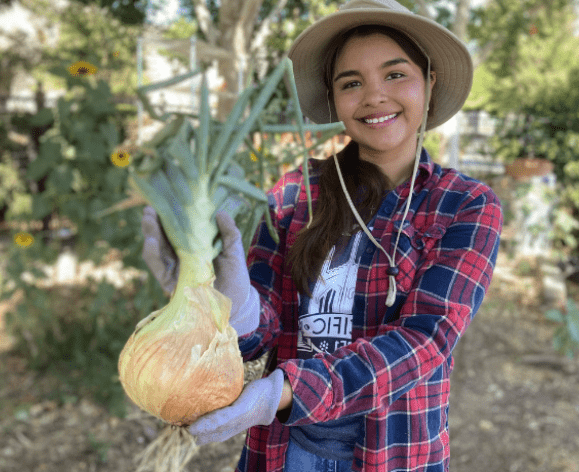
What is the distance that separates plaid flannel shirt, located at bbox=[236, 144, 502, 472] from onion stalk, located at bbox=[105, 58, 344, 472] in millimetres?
143

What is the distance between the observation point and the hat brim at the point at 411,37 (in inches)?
41.6

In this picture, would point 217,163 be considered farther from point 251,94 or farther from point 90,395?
point 90,395

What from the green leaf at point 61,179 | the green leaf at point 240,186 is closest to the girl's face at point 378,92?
the green leaf at point 240,186

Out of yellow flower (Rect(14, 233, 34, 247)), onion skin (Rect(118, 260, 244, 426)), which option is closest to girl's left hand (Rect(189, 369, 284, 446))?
onion skin (Rect(118, 260, 244, 426))

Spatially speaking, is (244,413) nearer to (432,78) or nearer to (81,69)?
(432,78)

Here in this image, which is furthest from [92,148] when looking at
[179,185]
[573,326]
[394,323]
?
[573,326]

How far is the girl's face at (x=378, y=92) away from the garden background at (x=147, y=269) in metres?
0.19

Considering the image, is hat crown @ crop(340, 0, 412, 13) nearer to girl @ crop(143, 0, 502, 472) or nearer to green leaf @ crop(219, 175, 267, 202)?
girl @ crop(143, 0, 502, 472)

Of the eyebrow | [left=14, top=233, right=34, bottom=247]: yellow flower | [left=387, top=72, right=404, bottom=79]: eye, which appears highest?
the eyebrow

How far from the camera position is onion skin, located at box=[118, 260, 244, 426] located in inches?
28.9

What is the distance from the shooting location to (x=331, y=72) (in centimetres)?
122

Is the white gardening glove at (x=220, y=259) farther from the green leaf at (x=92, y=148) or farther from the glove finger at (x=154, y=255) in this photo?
the green leaf at (x=92, y=148)

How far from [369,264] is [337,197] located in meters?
0.18

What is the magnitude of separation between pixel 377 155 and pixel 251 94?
48cm
